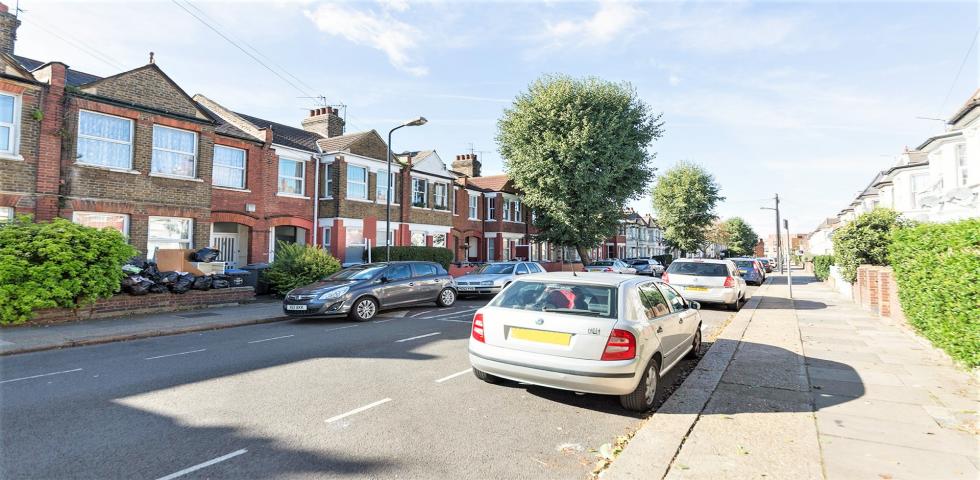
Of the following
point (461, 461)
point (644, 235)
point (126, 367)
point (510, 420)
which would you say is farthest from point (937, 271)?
point (644, 235)

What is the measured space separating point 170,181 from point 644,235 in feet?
222

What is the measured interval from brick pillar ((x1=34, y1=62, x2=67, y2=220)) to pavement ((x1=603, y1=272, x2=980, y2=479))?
1633cm

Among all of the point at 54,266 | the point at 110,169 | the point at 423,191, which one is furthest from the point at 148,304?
the point at 423,191

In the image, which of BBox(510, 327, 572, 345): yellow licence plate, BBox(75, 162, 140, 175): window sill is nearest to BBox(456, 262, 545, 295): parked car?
BBox(75, 162, 140, 175): window sill

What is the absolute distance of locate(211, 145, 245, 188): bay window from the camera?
18.0 m

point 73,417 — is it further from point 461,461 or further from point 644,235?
point 644,235

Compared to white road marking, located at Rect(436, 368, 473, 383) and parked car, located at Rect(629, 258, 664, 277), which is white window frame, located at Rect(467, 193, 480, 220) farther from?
white road marking, located at Rect(436, 368, 473, 383)

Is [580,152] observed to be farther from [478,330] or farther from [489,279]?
[478,330]

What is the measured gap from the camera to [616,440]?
425cm

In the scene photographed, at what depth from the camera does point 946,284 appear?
6590mm

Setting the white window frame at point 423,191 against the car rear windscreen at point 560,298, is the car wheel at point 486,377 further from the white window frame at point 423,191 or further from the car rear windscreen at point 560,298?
the white window frame at point 423,191

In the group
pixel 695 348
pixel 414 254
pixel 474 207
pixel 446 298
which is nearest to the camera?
pixel 695 348

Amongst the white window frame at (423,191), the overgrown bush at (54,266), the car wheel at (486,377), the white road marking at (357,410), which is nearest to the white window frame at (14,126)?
the overgrown bush at (54,266)

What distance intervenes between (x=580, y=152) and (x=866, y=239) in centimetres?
1556
